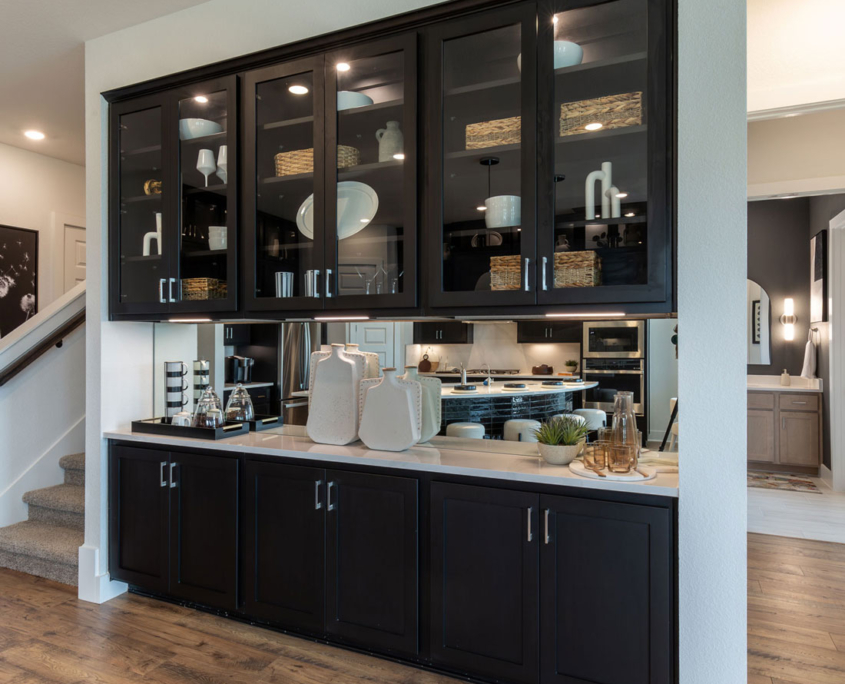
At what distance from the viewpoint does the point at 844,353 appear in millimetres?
5090

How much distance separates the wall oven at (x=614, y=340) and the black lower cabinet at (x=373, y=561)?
35.0 inches

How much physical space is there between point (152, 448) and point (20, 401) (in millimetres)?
1576

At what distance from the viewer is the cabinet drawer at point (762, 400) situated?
19.4 feet

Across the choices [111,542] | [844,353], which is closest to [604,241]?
[111,542]

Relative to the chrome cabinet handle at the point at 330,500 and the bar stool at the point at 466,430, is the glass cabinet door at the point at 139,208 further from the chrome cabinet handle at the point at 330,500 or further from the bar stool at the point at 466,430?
the bar stool at the point at 466,430

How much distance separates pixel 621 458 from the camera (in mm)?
1995

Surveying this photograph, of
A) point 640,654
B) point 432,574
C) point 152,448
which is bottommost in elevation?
point 640,654

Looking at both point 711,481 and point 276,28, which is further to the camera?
point 276,28

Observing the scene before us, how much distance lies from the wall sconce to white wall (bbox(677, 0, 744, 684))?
17.6 feet

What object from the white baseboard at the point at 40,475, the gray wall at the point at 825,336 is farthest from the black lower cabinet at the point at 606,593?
the gray wall at the point at 825,336

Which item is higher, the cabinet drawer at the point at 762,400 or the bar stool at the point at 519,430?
the bar stool at the point at 519,430

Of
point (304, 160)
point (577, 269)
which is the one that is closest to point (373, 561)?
point (577, 269)

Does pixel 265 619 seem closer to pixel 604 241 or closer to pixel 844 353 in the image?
pixel 604 241

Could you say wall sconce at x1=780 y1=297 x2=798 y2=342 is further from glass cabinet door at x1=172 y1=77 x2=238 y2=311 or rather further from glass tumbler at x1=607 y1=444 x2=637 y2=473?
glass cabinet door at x1=172 y1=77 x2=238 y2=311
